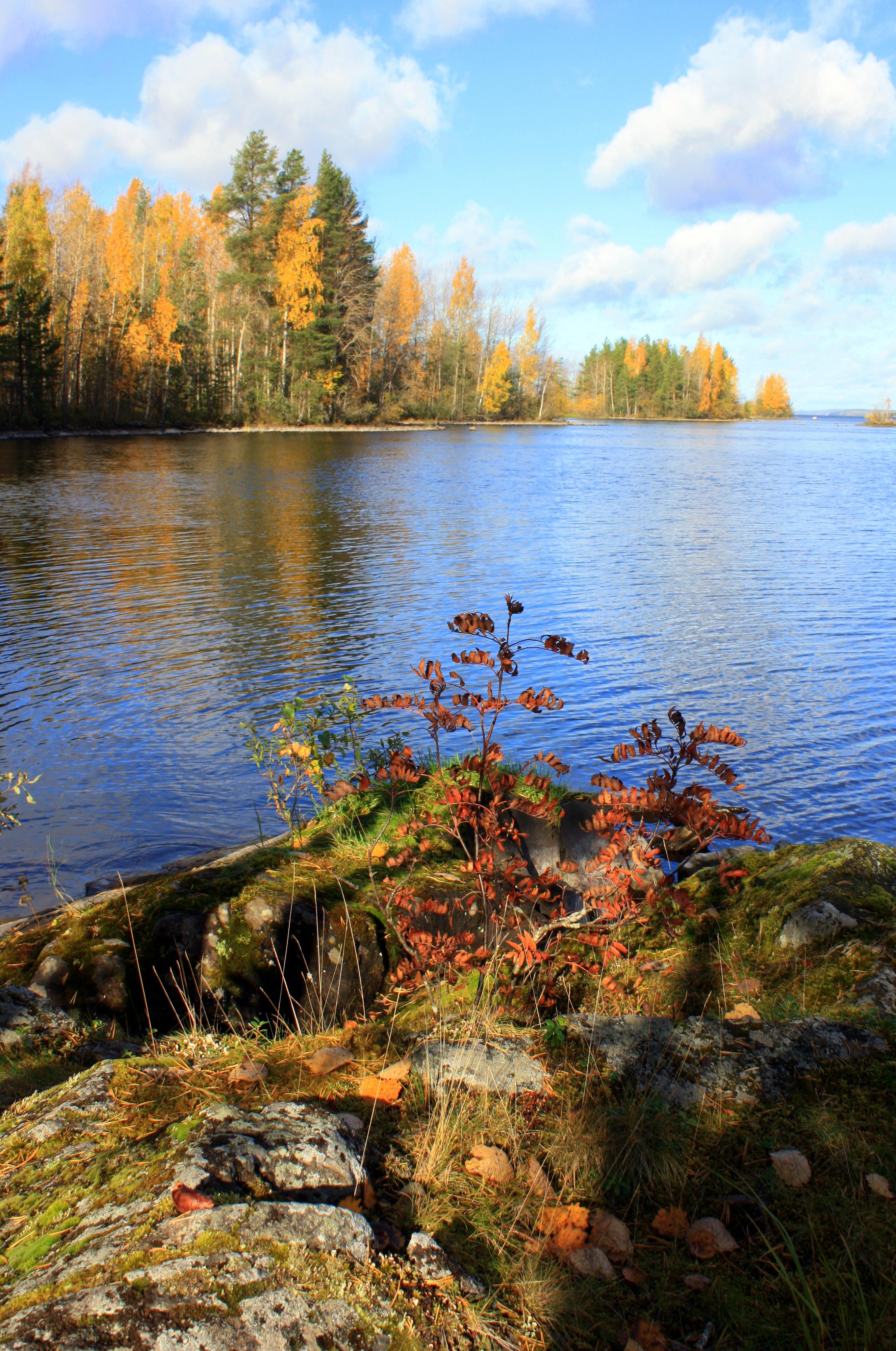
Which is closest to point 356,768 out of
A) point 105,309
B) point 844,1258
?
point 844,1258

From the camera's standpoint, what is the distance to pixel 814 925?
3.41m

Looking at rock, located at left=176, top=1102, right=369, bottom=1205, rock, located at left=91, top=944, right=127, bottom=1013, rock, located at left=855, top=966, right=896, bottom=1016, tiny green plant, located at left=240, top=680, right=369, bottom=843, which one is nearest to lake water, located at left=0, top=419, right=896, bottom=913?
tiny green plant, located at left=240, top=680, right=369, bottom=843

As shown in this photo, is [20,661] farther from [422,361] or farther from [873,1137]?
[422,361]

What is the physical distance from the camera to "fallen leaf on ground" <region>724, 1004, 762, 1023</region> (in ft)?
9.18

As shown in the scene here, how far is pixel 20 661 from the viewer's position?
11.4m

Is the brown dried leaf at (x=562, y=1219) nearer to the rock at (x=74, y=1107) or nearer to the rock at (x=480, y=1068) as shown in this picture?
the rock at (x=480, y=1068)

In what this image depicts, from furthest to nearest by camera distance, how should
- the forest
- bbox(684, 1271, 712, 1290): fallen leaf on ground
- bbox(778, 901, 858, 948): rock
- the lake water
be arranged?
the forest → the lake water → bbox(778, 901, 858, 948): rock → bbox(684, 1271, 712, 1290): fallen leaf on ground

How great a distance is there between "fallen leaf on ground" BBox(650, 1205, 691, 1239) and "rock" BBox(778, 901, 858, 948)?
157 cm

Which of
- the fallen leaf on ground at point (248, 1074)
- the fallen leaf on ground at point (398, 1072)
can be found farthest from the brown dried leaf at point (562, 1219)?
the fallen leaf on ground at point (248, 1074)

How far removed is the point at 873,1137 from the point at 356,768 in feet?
15.6

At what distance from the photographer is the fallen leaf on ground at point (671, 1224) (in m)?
2.05

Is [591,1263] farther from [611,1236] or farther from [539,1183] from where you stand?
[539,1183]

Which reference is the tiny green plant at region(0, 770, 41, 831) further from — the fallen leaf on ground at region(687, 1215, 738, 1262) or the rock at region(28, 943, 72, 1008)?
the fallen leaf on ground at region(687, 1215, 738, 1262)

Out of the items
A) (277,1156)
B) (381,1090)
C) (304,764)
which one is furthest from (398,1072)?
(304,764)
